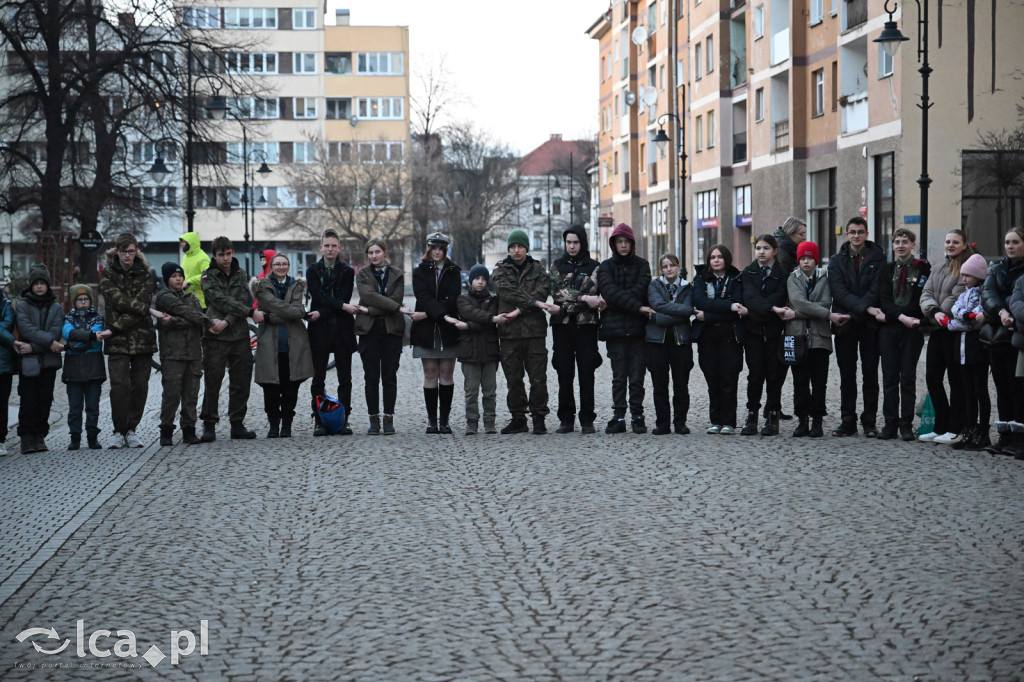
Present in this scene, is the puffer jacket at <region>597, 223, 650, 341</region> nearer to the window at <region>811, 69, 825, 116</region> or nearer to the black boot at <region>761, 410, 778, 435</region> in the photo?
the black boot at <region>761, 410, 778, 435</region>

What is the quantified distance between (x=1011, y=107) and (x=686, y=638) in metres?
31.2

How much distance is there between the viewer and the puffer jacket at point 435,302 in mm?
14141

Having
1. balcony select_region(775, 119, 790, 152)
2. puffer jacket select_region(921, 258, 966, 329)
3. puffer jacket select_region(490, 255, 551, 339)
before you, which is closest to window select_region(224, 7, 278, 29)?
balcony select_region(775, 119, 790, 152)

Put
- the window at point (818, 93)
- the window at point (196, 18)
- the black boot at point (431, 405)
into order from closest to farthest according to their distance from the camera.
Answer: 1. the black boot at point (431, 405)
2. the window at point (196, 18)
3. the window at point (818, 93)

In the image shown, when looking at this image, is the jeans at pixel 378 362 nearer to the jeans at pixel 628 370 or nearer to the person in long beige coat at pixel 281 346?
the person in long beige coat at pixel 281 346

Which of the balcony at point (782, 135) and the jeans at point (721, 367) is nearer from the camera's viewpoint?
the jeans at point (721, 367)

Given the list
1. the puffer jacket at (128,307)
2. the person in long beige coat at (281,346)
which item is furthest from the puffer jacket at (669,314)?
the puffer jacket at (128,307)

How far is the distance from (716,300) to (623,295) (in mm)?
928

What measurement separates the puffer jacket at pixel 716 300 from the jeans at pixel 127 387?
547cm

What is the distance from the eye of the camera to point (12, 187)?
36031 mm

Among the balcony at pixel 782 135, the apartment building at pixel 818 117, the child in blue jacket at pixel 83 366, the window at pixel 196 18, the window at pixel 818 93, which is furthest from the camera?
the balcony at pixel 782 135

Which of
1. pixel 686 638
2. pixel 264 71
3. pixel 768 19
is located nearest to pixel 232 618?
pixel 686 638

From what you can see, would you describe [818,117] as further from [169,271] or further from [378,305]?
[169,271]

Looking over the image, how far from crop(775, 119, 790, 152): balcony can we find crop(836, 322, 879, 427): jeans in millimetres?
31497
